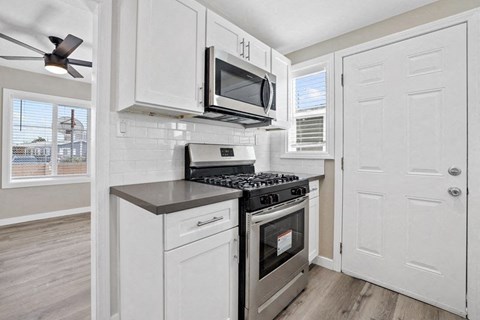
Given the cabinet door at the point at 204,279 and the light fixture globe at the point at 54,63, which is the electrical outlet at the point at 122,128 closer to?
the cabinet door at the point at 204,279

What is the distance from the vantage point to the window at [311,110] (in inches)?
93.0

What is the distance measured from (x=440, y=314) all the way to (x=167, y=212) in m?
2.13

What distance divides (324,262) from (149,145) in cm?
206

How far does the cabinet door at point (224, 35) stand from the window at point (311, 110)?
37.5 inches

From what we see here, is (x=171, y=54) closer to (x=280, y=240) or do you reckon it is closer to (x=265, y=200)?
(x=265, y=200)

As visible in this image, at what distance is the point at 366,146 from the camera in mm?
2104

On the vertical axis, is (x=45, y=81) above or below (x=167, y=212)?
above

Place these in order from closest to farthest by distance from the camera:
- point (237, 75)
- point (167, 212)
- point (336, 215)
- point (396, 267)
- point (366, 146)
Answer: point (167, 212) < point (237, 75) < point (396, 267) < point (366, 146) < point (336, 215)

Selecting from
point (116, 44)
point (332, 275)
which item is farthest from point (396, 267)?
point (116, 44)

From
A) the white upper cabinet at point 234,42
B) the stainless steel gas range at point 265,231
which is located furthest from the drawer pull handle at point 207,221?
the white upper cabinet at point 234,42

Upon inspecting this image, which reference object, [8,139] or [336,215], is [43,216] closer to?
[8,139]

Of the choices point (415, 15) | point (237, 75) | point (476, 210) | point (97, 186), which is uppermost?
point (415, 15)

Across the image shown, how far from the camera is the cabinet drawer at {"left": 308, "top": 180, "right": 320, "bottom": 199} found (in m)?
2.26

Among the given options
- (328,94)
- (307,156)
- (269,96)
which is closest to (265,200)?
(269,96)
